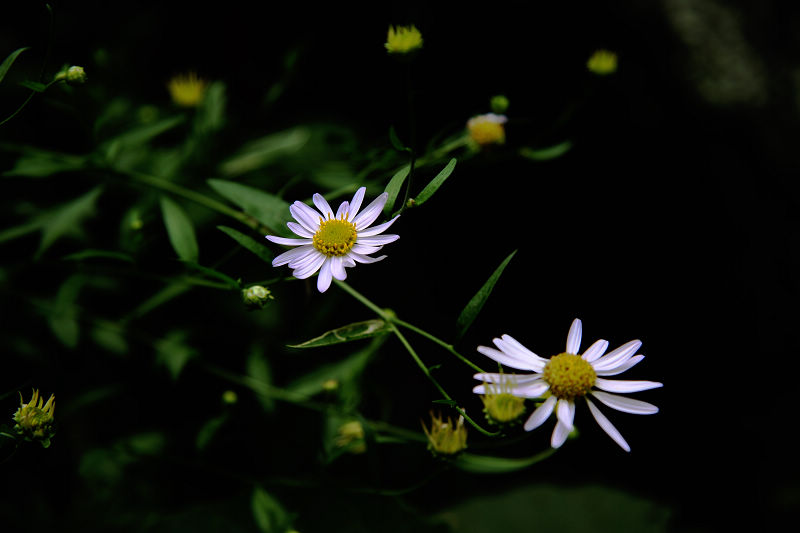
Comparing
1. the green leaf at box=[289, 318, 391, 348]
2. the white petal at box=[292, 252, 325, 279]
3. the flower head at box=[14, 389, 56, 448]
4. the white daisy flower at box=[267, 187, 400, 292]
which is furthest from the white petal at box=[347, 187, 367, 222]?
the flower head at box=[14, 389, 56, 448]

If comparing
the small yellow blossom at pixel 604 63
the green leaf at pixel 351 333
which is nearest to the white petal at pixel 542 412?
the green leaf at pixel 351 333

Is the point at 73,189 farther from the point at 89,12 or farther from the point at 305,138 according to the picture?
the point at 305,138

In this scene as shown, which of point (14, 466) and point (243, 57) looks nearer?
point (14, 466)

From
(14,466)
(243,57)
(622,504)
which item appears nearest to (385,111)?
(243,57)

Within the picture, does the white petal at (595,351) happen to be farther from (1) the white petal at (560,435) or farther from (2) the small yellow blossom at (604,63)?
(2) the small yellow blossom at (604,63)

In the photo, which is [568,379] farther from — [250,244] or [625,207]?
[625,207]

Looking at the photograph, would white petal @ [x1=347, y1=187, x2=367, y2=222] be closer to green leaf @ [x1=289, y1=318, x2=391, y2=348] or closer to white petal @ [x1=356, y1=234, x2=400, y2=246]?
white petal @ [x1=356, y1=234, x2=400, y2=246]
